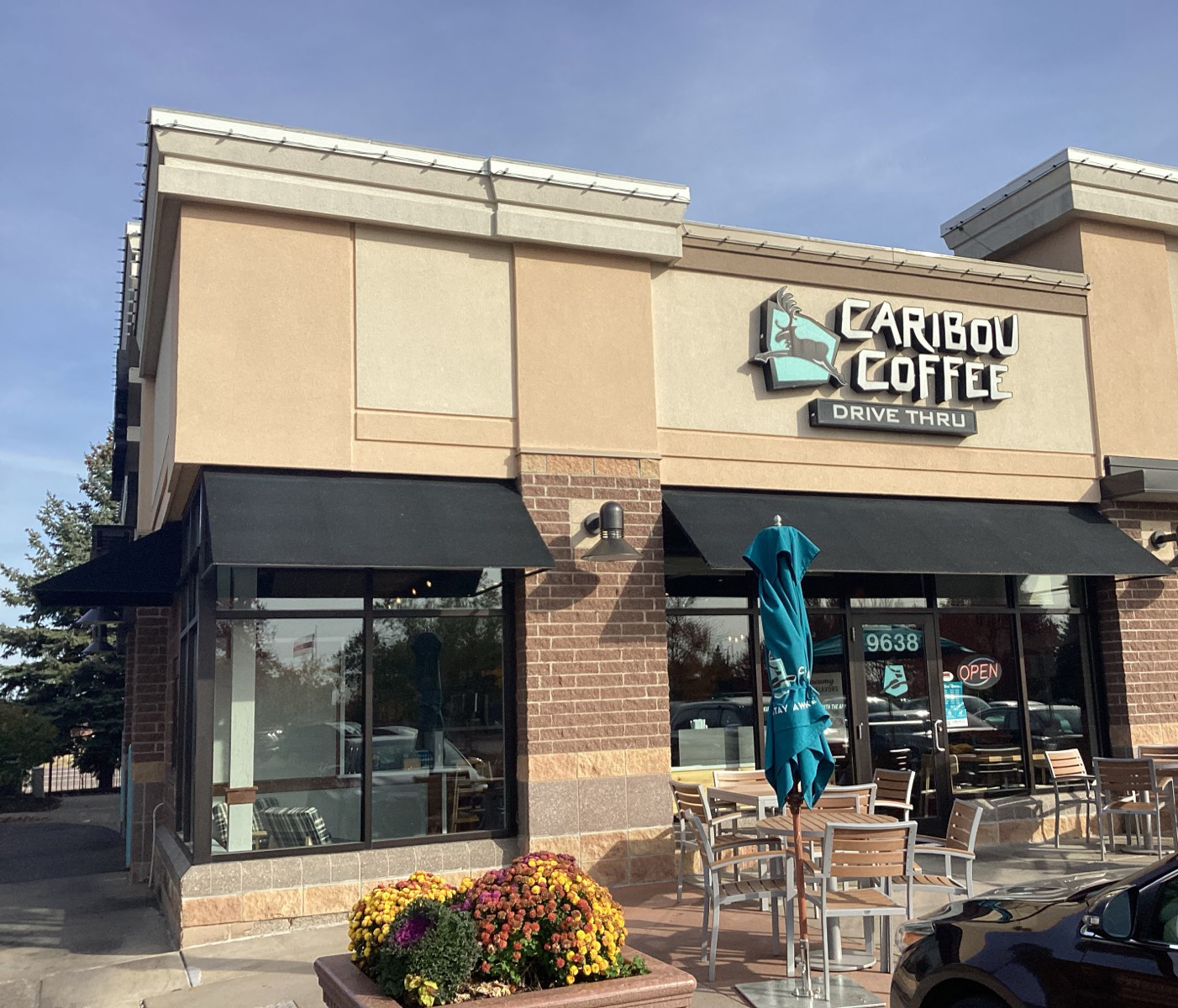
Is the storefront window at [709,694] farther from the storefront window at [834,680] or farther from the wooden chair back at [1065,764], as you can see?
the wooden chair back at [1065,764]

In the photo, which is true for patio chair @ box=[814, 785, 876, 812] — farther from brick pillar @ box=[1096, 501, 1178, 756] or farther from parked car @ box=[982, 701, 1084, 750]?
brick pillar @ box=[1096, 501, 1178, 756]

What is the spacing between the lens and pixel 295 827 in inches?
348

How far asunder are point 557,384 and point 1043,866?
6.39 meters

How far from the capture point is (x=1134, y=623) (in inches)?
478

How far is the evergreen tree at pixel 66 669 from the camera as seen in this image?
24.6 m

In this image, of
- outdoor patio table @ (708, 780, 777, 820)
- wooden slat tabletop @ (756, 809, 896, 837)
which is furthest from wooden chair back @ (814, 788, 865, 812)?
outdoor patio table @ (708, 780, 777, 820)

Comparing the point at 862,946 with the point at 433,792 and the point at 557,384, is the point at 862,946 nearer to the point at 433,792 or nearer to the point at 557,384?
the point at 433,792

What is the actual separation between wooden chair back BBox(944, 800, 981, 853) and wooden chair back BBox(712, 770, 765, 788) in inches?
103

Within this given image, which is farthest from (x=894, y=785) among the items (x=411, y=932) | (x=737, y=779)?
(x=411, y=932)

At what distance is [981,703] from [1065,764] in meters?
1.01

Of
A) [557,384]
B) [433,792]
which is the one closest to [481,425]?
[557,384]

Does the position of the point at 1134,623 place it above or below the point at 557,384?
below

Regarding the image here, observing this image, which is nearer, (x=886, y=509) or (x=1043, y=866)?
(x=1043, y=866)

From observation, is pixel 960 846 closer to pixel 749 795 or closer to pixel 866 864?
pixel 866 864
